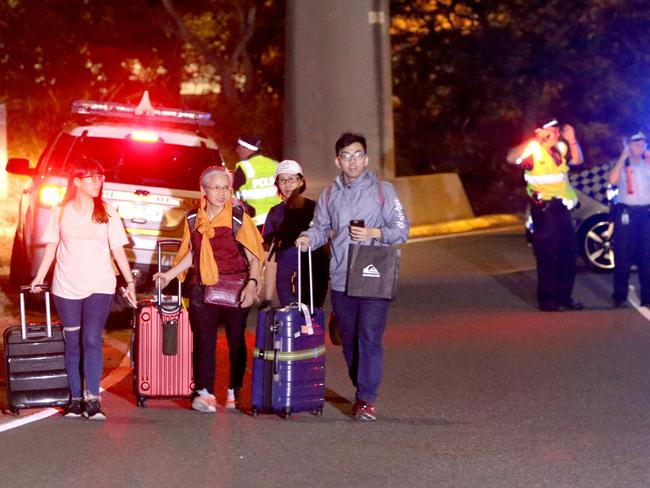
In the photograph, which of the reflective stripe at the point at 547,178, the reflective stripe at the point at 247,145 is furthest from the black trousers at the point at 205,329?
the reflective stripe at the point at 547,178

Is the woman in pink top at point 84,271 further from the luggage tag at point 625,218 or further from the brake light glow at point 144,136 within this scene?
the luggage tag at point 625,218

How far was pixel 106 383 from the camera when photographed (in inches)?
428

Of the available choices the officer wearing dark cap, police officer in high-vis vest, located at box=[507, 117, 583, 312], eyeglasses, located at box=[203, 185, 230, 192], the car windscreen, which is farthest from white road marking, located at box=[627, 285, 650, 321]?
eyeglasses, located at box=[203, 185, 230, 192]

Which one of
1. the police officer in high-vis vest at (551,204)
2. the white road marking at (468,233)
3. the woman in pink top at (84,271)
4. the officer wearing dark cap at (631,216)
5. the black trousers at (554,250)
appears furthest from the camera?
the white road marking at (468,233)

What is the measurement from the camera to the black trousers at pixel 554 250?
14719 mm

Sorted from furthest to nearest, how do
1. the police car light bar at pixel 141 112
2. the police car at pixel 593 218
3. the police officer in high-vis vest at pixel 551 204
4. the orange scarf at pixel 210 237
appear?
1. the police car at pixel 593 218
2. the police officer in high-vis vest at pixel 551 204
3. the police car light bar at pixel 141 112
4. the orange scarf at pixel 210 237

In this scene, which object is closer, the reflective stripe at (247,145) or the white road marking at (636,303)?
the reflective stripe at (247,145)

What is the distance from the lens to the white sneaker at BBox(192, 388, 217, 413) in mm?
9703

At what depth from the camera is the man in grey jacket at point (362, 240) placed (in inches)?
375

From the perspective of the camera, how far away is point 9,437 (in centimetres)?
893

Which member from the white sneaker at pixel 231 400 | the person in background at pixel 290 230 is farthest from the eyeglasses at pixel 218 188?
the person in background at pixel 290 230

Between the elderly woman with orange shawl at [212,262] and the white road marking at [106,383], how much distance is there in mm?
945

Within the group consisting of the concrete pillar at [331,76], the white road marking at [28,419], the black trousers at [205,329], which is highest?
Answer: the concrete pillar at [331,76]

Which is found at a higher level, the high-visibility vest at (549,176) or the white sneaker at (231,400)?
the high-visibility vest at (549,176)
